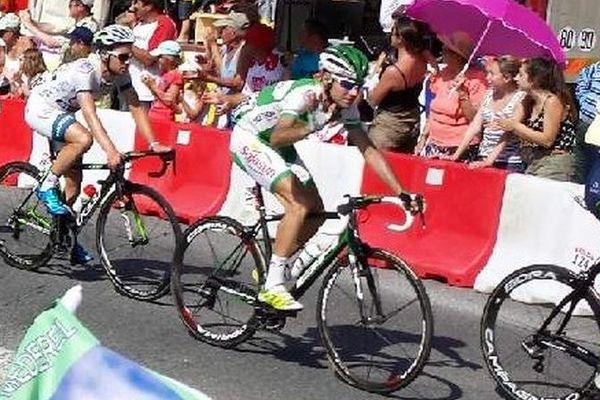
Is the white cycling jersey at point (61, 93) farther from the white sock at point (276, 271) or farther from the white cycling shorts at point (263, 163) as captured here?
the white sock at point (276, 271)

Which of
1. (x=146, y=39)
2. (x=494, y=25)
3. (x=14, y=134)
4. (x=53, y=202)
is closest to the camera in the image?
(x=53, y=202)

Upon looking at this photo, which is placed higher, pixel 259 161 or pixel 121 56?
pixel 121 56

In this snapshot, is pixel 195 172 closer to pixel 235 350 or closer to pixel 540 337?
pixel 235 350

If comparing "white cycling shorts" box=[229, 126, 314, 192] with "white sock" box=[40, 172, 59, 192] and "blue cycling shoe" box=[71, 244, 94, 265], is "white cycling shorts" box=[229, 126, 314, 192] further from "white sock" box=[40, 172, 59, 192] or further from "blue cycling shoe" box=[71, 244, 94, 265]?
"blue cycling shoe" box=[71, 244, 94, 265]

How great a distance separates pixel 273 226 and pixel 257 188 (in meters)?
0.45

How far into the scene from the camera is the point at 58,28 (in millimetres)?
15430

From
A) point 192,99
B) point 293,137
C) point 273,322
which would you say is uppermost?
point 293,137

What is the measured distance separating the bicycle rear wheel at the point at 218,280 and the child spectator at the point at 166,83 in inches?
216

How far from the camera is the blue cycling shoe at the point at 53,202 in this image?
27.4 feet

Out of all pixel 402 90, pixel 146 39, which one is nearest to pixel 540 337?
pixel 402 90

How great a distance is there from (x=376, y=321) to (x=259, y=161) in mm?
1054

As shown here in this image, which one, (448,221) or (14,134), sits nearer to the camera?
(448,221)

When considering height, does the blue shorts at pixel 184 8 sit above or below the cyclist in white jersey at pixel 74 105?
below

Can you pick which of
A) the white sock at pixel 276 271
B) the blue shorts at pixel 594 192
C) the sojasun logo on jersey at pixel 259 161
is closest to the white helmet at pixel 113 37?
the sojasun logo on jersey at pixel 259 161
